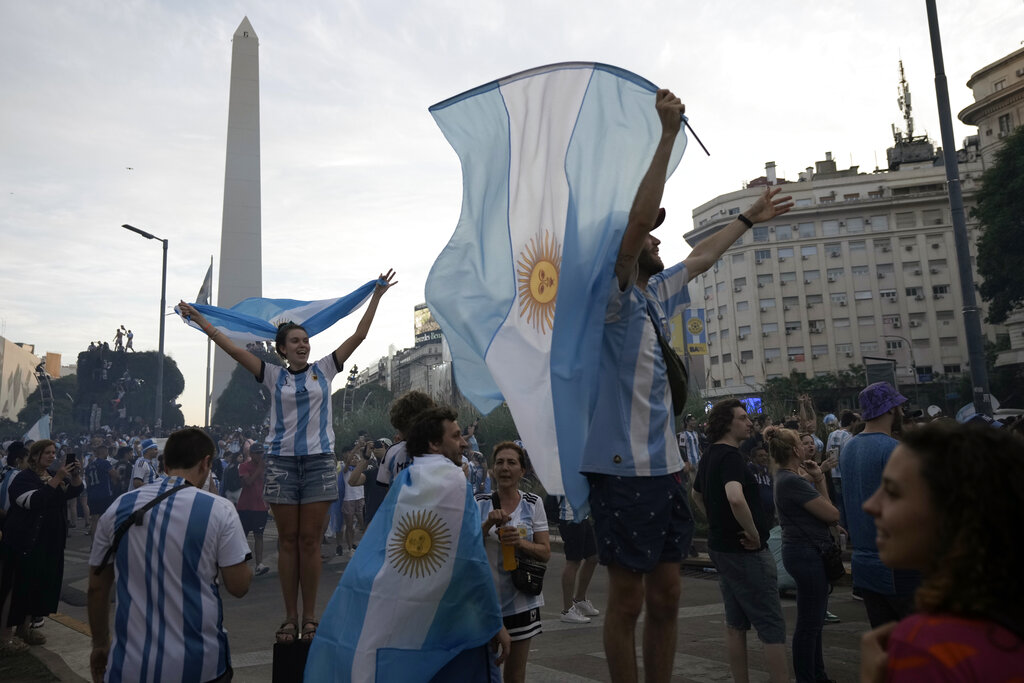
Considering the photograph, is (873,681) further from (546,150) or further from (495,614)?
(546,150)

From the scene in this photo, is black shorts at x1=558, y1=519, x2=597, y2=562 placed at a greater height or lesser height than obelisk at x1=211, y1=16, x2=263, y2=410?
lesser

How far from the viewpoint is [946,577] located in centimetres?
146

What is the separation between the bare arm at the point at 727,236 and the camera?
4227 millimetres

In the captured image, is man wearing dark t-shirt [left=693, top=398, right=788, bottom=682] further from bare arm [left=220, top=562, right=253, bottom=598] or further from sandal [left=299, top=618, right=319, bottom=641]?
bare arm [left=220, top=562, right=253, bottom=598]

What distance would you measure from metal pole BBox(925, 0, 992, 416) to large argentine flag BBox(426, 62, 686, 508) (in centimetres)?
1032

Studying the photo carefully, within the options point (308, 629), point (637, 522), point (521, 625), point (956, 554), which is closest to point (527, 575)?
point (521, 625)

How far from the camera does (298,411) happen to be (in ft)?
17.0

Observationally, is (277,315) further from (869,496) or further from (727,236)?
(869,496)

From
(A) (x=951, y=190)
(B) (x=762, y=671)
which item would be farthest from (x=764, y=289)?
(B) (x=762, y=671)

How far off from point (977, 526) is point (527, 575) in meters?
3.35

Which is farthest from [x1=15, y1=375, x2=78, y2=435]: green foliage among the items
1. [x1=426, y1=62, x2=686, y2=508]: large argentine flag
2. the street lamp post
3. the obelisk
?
[x1=426, y1=62, x2=686, y2=508]: large argentine flag

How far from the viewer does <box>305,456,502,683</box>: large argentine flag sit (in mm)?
3773

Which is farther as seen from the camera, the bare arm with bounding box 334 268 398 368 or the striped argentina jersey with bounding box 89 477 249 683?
the bare arm with bounding box 334 268 398 368

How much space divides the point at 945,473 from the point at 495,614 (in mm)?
2797
